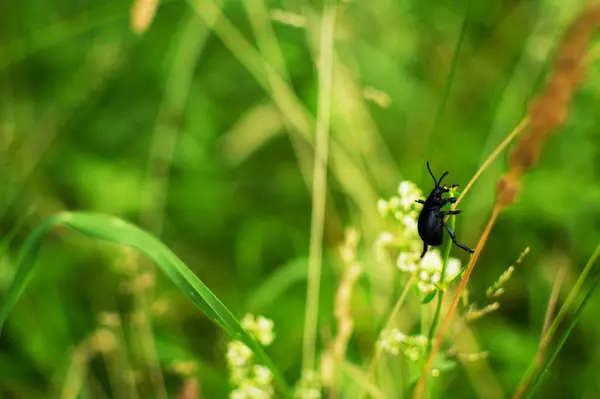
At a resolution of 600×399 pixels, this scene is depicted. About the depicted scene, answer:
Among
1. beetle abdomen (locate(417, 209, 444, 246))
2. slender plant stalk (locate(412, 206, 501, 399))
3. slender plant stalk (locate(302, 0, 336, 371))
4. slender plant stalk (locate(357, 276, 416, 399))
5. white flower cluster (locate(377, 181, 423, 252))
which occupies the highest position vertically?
slender plant stalk (locate(302, 0, 336, 371))

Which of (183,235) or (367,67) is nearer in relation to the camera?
(183,235)

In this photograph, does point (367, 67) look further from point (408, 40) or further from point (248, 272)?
point (248, 272)

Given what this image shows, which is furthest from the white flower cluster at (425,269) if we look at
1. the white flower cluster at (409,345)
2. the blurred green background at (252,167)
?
the blurred green background at (252,167)

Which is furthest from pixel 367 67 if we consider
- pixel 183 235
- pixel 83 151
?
pixel 83 151

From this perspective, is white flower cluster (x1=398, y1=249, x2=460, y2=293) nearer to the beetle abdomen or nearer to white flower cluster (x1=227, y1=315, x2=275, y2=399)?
the beetle abdomen

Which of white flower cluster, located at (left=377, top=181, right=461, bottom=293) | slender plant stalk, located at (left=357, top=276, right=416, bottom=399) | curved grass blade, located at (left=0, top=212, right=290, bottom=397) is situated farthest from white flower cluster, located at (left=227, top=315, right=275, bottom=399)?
white flower cluster, located at (left=377, top=181, right=461, bottom=293)

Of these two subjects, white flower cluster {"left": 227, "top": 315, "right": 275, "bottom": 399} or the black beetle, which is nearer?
the black beetle
